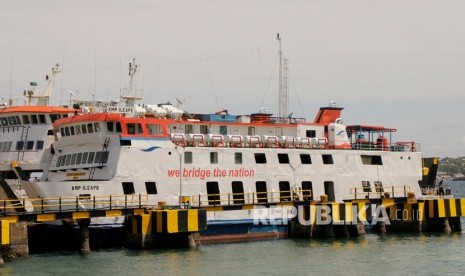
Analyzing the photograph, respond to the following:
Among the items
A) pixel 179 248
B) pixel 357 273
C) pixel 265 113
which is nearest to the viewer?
pixel 357 273

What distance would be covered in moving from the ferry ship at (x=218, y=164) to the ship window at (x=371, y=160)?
0.07m

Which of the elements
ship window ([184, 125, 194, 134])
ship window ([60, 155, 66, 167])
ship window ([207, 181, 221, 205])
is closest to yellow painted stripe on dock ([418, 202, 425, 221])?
ship window ([207, 181, 221, 205])

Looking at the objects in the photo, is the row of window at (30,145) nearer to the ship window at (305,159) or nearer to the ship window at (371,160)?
the ship window at (305,159)

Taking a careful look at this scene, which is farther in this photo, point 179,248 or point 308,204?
point 308,204

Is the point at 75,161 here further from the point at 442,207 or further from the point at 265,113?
the point at 442,207

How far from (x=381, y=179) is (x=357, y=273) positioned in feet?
58.1

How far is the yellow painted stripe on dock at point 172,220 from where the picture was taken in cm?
3638

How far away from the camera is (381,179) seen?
49.9m

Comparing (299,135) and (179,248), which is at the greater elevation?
(299,135)

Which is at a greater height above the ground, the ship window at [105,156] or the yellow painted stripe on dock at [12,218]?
the ship window at [105,156]

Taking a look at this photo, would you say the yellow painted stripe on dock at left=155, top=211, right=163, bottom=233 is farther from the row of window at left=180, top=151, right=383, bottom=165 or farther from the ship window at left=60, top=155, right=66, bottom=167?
the ship window at left=60, top=155, right=66, bottom=167

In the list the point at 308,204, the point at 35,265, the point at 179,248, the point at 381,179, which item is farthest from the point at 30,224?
the point at 381,179

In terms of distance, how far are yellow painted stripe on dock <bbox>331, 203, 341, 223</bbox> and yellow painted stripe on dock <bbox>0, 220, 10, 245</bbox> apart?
1880cm

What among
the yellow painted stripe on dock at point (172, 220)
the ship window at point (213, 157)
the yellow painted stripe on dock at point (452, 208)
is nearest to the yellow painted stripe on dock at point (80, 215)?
the yellow painted stripe on dock at point (172, 220)
